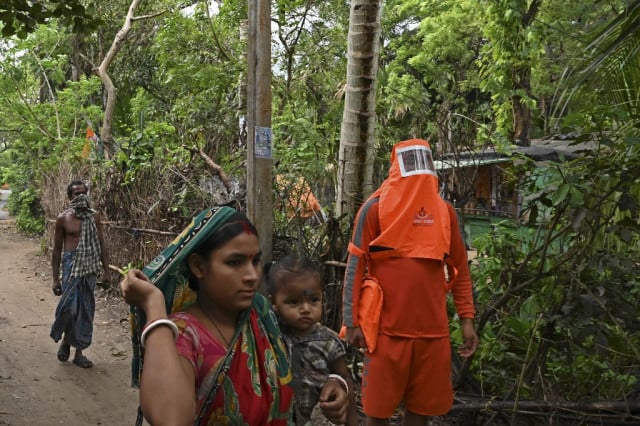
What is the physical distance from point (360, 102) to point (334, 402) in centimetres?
319

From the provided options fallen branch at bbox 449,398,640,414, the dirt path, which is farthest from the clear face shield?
the dirt path

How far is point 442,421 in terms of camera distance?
4.22 meters

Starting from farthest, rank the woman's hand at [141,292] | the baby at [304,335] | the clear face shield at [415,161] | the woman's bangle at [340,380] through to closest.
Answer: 1. the clear face shield at [415,161]
2. the baby at [304,335]
3. the woman's bangle at [340,380]
4. the woman's hand at [141,292]

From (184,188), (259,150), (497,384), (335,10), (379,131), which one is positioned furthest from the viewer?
(335,10)

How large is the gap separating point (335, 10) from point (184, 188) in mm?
4524

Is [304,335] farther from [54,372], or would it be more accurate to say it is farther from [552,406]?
[54,372]

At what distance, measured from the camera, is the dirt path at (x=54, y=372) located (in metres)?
4.95

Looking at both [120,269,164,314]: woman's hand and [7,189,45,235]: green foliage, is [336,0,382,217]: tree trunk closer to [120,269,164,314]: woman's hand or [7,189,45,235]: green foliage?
[120,269,164,314]: woman's hand

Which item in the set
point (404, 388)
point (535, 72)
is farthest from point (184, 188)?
point (535, 72)

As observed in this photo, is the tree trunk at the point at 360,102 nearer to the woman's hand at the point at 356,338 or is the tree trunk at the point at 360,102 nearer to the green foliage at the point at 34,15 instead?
the woman's hand at the point at 356,338

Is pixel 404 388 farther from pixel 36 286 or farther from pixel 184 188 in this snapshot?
pixel 36 286

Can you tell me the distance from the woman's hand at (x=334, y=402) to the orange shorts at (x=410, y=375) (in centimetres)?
126

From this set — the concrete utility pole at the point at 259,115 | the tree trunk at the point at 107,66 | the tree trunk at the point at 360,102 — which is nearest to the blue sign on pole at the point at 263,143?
the concrete utility pole at the point at 259,115

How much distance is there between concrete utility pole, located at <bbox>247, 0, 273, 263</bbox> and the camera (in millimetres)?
4102
